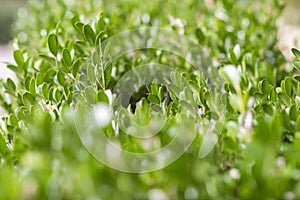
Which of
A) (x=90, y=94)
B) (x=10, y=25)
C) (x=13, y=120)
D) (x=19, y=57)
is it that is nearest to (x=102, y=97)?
(x=90, y=94)

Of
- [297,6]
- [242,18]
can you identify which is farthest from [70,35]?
[297,6]

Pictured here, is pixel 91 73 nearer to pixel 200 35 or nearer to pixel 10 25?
pixel 200 35

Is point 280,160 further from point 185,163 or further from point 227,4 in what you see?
point 227,4

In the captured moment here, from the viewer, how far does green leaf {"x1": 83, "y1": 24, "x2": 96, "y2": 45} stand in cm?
229

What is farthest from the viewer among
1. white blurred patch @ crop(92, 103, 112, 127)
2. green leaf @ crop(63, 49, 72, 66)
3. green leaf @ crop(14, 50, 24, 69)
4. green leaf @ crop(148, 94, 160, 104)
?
green leaf @ crop(14, 50, 24, 69)

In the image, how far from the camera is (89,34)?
2.32 m

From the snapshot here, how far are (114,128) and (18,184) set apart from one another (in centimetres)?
50

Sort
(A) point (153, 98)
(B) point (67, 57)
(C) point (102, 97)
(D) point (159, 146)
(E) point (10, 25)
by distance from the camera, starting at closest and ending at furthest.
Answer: (D) point (159, 146)
(C) point (102, 97)
(A) point (153, 98)
(B) point (67, 57)
(E) point (10, 25)

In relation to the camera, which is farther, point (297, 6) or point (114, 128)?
point (297, 6)

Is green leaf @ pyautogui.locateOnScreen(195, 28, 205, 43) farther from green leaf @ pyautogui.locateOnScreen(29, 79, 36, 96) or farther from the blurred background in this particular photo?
the blurred background

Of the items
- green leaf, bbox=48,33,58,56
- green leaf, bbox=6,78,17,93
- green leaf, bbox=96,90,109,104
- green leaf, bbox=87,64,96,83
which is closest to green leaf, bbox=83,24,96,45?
green leaf, bbox=48,33,58,56

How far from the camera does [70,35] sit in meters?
3.49

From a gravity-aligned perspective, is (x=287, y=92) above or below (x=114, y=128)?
above

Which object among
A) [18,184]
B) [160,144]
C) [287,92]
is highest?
[287,92]
